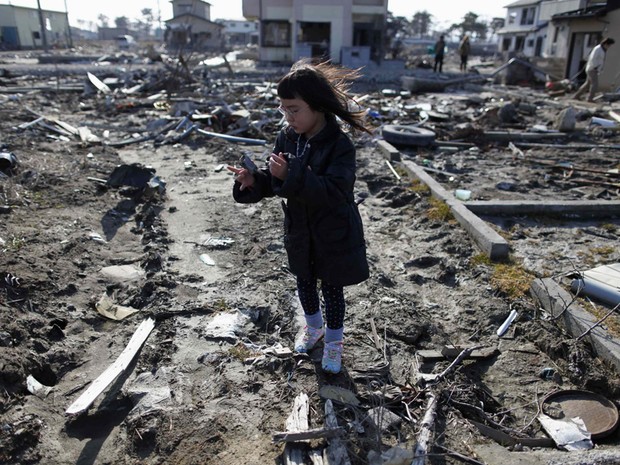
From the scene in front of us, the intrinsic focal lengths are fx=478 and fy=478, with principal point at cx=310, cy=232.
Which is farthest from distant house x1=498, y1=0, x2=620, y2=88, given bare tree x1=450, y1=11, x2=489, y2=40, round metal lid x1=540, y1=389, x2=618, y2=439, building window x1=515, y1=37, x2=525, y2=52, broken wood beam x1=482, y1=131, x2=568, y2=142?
bare tree x1=450, y1=11, x2=489, y2=40

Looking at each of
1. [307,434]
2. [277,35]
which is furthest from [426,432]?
[277,35]

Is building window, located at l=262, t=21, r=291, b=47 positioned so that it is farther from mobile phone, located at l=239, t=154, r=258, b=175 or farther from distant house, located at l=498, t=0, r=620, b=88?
mobile phone, located at l=239, t=154, r=258, b=175

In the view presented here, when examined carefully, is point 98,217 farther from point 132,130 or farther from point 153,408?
point 132,130

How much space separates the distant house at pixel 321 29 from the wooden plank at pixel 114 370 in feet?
99.8

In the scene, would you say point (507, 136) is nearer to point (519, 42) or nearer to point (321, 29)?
point (321, 29)

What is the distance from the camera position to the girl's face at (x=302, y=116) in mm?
2646

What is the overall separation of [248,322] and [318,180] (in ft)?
5.88

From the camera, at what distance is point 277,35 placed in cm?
3588

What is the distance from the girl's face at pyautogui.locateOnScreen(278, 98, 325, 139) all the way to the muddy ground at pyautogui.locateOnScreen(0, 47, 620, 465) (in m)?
1.60

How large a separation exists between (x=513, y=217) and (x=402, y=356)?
3.49 m

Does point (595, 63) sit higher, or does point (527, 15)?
point (527, 15)

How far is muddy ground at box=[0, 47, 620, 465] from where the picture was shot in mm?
2756

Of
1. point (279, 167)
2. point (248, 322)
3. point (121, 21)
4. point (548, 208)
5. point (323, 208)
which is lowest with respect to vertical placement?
point (248, 322)

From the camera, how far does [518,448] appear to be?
272 centimetres
